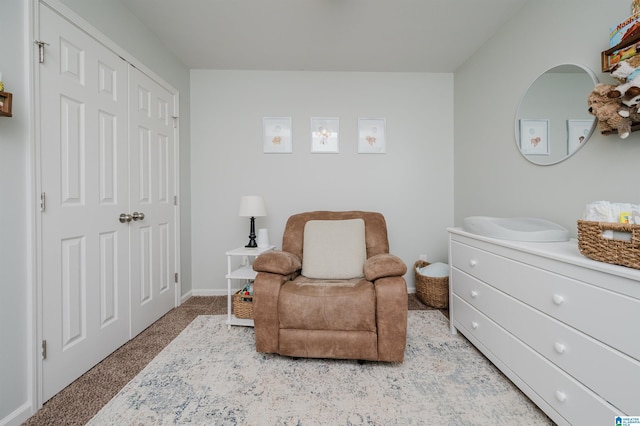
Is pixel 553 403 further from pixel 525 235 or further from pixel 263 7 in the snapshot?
pixel 263 7

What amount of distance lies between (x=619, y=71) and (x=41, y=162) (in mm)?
2876

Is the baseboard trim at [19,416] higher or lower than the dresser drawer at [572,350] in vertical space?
lower

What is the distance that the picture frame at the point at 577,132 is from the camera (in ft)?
4.97

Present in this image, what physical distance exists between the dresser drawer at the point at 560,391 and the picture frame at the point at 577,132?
119 cm

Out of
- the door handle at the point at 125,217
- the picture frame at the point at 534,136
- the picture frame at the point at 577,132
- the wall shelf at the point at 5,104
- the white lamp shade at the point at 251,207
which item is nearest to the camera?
the wall shelf at the point at 5,104

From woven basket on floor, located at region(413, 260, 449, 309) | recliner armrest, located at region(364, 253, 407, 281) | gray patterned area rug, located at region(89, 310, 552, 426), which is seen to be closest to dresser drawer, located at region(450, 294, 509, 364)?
gray patterned area rug, located at region(89, 310, 552, 426)

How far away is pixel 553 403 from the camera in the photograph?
3.93 feet

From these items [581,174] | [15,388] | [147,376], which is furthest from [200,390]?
[581,174]

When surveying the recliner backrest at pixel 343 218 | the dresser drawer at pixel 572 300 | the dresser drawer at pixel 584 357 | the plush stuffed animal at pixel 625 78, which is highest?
the plush stuffed animal at pixel 625 78

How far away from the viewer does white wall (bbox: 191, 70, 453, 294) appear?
2938 millimetres

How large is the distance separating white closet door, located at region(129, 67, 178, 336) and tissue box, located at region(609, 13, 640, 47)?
301cm

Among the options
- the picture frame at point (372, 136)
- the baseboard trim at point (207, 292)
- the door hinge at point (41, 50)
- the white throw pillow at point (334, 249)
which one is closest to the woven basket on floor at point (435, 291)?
the white throw pillow at point (334, 249)

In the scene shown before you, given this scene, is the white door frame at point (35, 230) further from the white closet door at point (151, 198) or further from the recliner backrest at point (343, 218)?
the recliner backrest at point (343, 218)

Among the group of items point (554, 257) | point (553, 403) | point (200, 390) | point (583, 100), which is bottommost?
point (200, 390)
